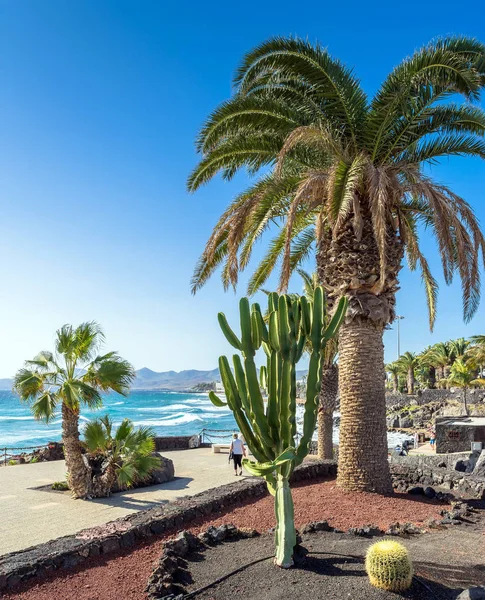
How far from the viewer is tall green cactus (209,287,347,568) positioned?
6.41m

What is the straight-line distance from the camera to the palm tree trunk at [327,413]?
17.2 meters

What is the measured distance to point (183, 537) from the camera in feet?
22.7

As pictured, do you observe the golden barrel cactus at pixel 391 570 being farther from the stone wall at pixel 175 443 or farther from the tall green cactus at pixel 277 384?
the stone wall at pixel 175 443

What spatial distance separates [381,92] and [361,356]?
18.2 feet

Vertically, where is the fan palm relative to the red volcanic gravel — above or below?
above

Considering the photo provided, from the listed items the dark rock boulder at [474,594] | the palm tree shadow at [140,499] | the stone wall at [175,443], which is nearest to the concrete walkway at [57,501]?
the palm tree shadow at [140,499]

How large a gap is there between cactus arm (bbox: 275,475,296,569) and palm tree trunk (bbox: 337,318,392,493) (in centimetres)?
462

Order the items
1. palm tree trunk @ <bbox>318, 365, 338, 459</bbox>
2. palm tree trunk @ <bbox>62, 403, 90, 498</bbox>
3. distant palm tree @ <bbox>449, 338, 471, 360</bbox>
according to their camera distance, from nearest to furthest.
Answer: palm tree trunk @ <bbox>62, 403, 90, 498</bbox> → palm tree trunk @ <bbox>318, 365, 338, 459</bbox> → distant palm tree @ <bbox>449, 338, 471, 360</bbox>

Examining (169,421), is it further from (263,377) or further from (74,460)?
(263,377)

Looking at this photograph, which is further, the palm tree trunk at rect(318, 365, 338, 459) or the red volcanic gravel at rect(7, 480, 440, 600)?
the palm tree trunk at rect(318, 365, 338, 459)

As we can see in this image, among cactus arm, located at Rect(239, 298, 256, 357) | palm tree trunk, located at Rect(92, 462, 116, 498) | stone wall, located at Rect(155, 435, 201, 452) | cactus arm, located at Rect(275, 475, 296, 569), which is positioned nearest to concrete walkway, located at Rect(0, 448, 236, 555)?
palm tree trunk, located at Rect(92, 462, 116, 498)

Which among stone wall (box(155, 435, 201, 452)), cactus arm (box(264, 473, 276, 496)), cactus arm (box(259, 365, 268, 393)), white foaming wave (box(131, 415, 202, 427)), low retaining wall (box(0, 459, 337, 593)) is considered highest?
cactus arm (box(259, 365, 268, 393))

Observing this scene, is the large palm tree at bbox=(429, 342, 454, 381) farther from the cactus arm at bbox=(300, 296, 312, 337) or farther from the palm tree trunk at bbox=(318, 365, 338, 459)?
the cactus arm at bbox=(300, 296, 312, 337)

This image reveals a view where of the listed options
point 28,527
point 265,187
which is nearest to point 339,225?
point 265,187
